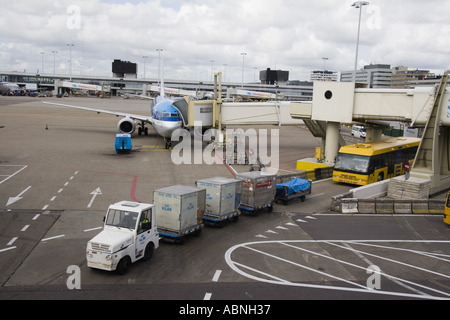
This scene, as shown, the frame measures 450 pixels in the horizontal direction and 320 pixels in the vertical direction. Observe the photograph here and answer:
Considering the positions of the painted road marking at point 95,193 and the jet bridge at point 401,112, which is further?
the jet bridge at point 401,112

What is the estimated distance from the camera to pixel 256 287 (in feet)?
48.9

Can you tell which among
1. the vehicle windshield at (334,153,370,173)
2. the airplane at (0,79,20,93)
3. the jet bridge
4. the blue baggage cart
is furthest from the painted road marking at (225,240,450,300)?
the airplane at (0,79,20,93)

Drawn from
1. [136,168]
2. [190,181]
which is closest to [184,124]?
[136,168]

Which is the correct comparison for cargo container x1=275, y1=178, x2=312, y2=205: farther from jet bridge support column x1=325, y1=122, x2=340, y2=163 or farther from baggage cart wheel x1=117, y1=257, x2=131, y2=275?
baggage cart wheel x1=117, y1=257, x2=131, y2=275

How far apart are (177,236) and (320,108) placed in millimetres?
24274

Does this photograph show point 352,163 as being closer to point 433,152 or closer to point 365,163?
point 365,163

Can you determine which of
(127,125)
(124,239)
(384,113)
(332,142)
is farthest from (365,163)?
(127,125)

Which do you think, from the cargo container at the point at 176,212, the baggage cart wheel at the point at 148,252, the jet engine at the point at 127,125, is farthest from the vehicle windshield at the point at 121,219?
the jet engine at the point at 127,125

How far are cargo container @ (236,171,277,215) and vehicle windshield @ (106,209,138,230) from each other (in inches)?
365

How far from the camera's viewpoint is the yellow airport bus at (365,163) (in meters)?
32.8

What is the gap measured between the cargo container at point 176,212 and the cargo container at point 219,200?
196 centimetres

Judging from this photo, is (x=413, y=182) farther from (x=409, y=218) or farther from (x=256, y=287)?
(x=256, y=287)

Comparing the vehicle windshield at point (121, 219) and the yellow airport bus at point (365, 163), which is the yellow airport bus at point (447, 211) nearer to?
the yellow airport bus at point (365, 163)

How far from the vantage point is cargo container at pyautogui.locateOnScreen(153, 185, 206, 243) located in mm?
18719
